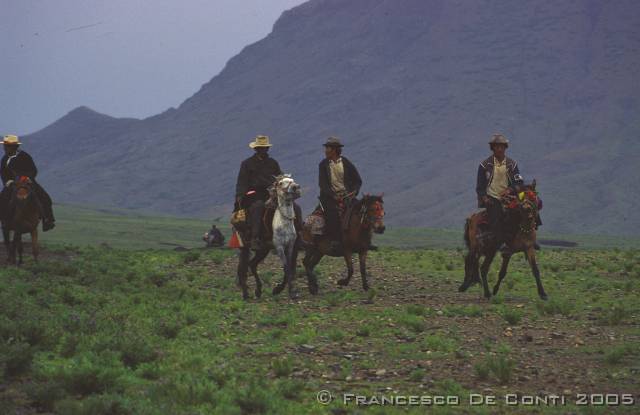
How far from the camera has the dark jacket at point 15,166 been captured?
22656 millimetres

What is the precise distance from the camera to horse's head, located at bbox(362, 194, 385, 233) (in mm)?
19078

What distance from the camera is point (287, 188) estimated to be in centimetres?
1809

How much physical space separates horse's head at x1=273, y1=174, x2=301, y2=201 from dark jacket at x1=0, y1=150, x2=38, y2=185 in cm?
777

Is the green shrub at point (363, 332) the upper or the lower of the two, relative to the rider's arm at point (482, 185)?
lower

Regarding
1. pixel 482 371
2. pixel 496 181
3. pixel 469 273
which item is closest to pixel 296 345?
pixel 482 371

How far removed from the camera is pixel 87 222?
6373 inches

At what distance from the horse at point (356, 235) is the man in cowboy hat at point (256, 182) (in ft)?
4.72

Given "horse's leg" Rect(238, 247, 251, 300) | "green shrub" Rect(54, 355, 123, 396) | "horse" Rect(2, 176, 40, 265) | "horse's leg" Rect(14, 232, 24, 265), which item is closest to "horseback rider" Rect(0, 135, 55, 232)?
"horse" Rect(2, 176, 40, 265)

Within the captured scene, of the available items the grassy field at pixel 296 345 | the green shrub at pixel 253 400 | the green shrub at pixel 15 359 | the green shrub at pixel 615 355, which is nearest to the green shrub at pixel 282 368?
the grassy field at pixel 296 345

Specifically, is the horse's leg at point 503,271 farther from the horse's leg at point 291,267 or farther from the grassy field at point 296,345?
the horse's leg at point 291,267

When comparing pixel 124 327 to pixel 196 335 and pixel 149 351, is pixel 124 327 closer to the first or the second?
pixel 196 335

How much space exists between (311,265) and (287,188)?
2.62 m

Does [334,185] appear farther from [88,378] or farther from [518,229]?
[88,378]

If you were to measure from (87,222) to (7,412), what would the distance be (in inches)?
6204
